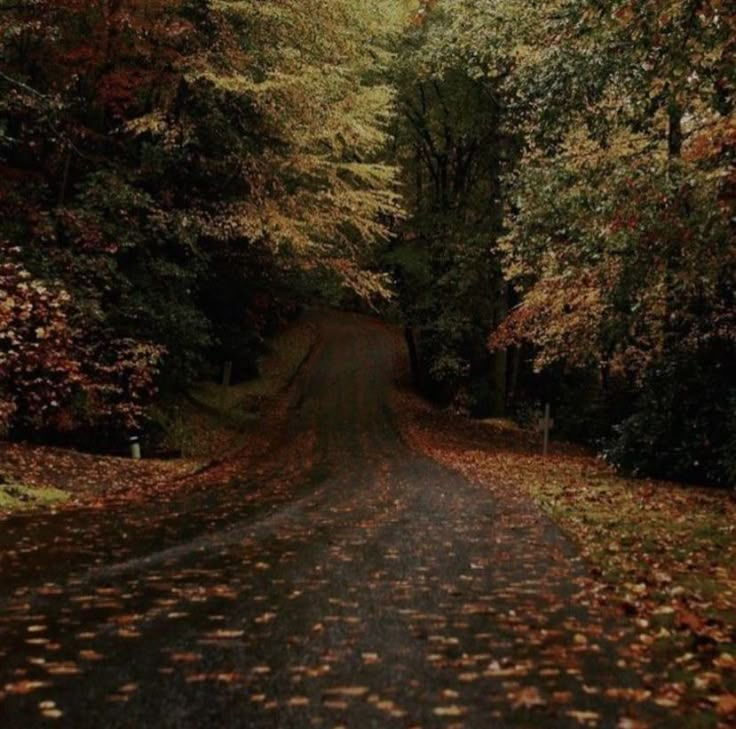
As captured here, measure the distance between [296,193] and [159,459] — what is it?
7753 millimetres

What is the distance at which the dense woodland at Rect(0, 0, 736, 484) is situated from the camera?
42.0 ft

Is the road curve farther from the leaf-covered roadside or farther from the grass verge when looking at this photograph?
the grass verge

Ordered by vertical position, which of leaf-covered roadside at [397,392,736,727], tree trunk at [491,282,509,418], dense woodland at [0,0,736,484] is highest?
dense woodland at [0,0,736,484]

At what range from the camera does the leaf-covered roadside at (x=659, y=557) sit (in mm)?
5207

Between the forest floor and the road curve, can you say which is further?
the forest floor

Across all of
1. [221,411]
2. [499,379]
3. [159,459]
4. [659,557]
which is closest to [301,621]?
[659,557]

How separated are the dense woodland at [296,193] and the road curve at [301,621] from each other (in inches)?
171

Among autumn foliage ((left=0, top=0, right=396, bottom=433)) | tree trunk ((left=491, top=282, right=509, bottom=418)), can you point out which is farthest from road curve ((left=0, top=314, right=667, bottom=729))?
tree trunk ((left=491, top=282, right=509, bottom=418))

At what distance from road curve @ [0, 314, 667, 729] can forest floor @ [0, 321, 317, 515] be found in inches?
49.0

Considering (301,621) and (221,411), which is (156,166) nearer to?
(221,411)

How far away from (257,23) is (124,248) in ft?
21.3

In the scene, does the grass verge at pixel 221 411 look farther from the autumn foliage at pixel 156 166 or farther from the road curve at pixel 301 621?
the road curve at pixel 301 621

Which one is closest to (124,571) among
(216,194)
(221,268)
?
(216,194)

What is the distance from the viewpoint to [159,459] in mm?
17734
